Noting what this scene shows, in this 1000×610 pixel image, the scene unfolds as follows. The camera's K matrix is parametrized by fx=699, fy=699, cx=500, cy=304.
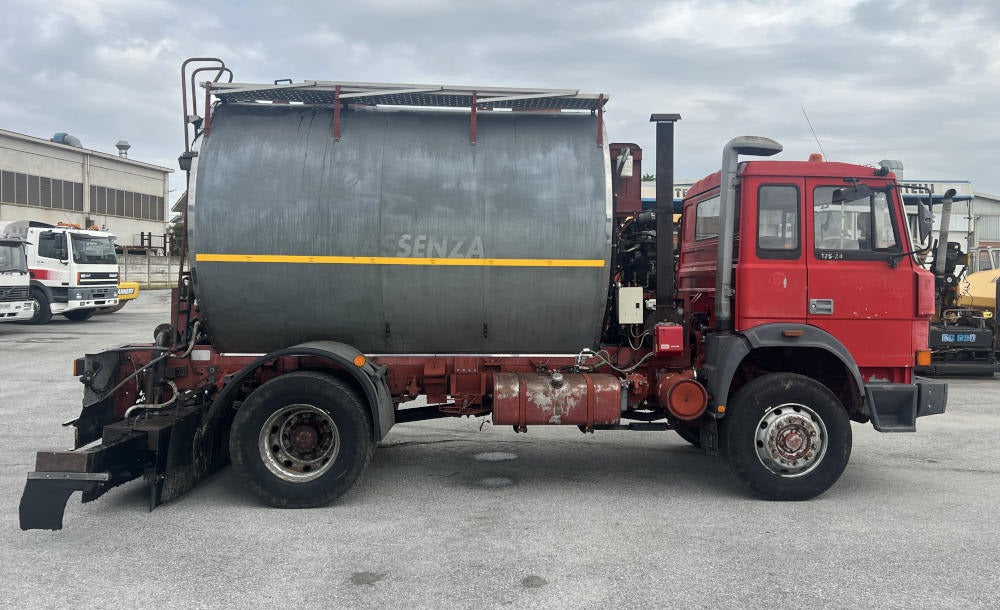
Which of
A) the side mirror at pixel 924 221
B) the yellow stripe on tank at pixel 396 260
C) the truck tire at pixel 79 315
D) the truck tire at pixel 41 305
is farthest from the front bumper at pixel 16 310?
the side mirror at pixel 924 221

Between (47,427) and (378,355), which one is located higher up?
(378,355)

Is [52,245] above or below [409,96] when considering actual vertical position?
below

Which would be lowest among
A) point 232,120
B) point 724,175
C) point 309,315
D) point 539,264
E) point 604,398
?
point 604,398

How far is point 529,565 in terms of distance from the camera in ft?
14.4

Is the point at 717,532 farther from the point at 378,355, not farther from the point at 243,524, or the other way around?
the point at 243,524

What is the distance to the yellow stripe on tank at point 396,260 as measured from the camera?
557 centimetres

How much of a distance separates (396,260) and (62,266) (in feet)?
64.5

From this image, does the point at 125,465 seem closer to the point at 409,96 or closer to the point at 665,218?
the point at 409,96

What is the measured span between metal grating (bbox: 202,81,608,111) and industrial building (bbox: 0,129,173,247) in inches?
1252

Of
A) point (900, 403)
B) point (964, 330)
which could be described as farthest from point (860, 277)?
point (964, 330)

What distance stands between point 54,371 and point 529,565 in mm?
11107

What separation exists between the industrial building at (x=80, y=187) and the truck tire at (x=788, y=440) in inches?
1361

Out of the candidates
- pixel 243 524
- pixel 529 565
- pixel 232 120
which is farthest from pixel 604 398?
pixel 232 120

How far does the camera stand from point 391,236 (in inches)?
222
